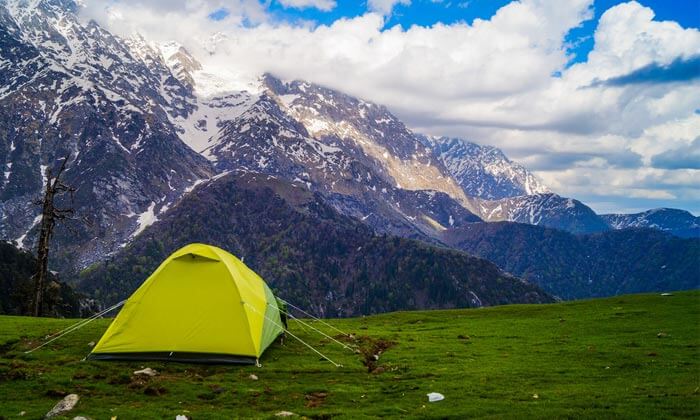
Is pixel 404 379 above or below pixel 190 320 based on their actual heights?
below

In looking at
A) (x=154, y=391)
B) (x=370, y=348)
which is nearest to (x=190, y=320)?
(x=154, y=391)

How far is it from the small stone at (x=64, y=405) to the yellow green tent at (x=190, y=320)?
7549 millimetres

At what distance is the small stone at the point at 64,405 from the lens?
2025 centimetres

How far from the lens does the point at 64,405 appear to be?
21031mm

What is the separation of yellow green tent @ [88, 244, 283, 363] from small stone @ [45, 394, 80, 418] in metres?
7.55

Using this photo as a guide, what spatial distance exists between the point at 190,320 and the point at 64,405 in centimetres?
937

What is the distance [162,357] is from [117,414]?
9.10m

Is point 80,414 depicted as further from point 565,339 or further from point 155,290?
point 565,339

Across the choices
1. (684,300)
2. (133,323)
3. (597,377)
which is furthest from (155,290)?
(684,300)

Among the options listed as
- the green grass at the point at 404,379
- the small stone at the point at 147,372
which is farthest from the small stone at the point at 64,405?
the small stone at the point at 147,372

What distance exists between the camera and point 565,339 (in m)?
40.4

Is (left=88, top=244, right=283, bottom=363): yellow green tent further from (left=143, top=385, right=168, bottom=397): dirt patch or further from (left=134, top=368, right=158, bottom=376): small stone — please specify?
(left=143, top=385, right=168, bottom=397): dirt patch

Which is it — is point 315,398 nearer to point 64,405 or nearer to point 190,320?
point 190,320

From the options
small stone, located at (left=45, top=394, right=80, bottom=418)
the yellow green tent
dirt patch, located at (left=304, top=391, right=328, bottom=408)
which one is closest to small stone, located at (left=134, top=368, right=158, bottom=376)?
the yellow green tent
